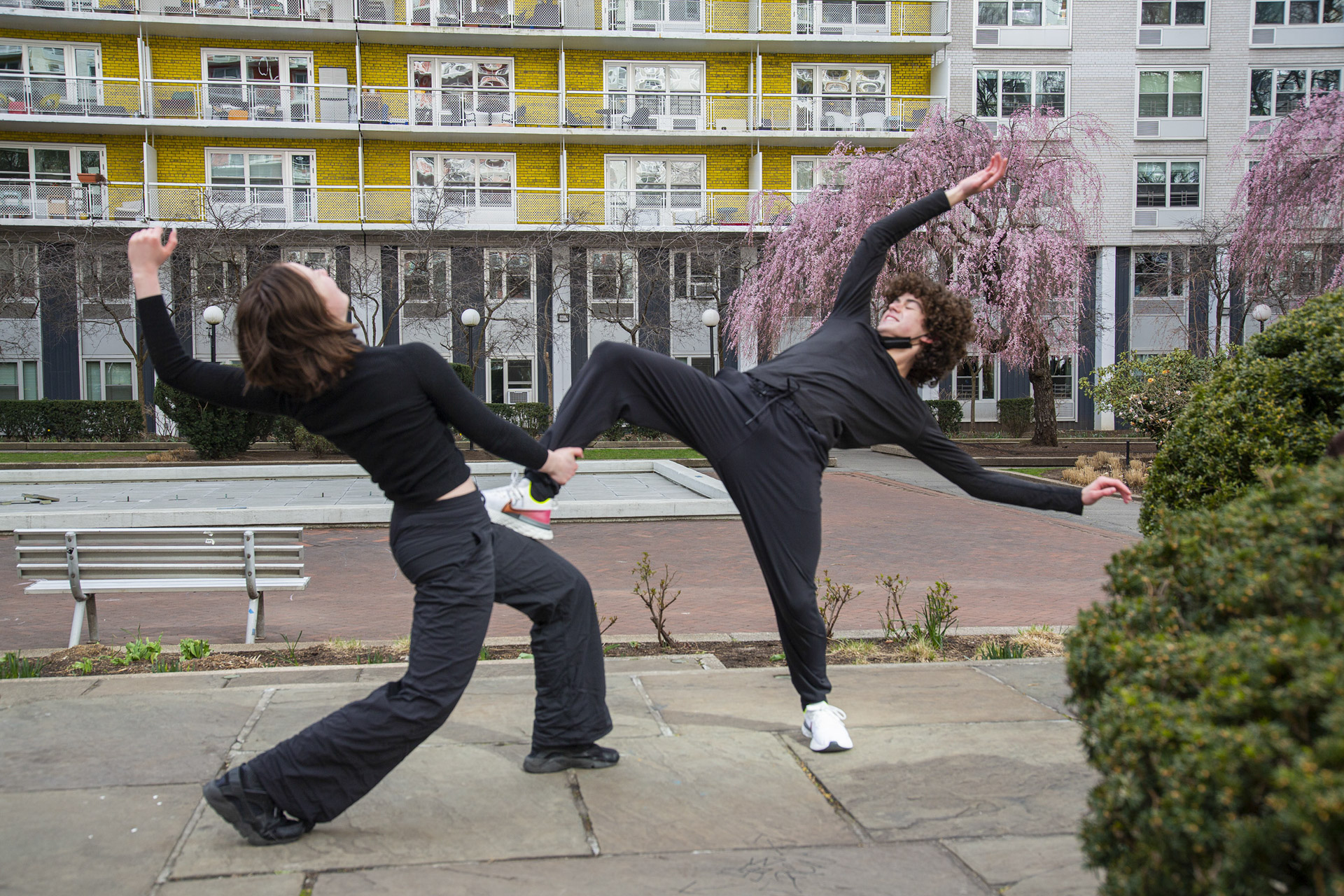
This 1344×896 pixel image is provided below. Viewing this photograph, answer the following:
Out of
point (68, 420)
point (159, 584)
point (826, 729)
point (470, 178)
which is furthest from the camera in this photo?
point (470, 178)

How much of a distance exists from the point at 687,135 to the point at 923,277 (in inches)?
1228

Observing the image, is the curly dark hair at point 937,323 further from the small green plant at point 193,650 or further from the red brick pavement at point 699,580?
the small green plant at point 193,650

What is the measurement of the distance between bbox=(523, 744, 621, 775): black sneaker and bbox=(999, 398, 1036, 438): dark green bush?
30.6 meters

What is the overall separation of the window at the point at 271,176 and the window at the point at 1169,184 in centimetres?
2870

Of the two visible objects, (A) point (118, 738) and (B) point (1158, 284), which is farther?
(B) point (1158, 284)

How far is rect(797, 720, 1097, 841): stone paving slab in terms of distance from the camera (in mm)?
3102

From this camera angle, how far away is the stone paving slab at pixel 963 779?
3102 millimetres

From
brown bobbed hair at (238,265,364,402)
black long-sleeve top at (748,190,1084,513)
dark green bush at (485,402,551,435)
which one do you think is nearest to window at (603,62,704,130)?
dark green bush at (485,402,551,435)

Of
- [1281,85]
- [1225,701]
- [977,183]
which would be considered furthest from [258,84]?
[1225,701]

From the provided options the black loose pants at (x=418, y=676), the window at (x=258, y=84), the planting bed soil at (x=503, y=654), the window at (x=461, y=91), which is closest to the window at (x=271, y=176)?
the window at (x=258, y=84)

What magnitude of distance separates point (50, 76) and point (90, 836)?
35.8 metres

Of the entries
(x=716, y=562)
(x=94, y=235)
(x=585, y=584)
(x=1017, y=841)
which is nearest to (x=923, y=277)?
(x=585, y=584)

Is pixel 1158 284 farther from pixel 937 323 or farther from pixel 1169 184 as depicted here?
pixel 937 323

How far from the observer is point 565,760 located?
353cm
